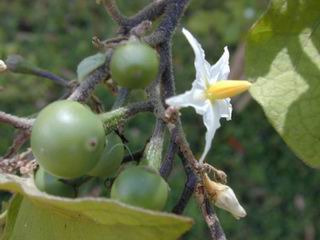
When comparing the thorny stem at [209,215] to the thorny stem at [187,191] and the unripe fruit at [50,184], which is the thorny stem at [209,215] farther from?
the unripe fruit at [50,184]

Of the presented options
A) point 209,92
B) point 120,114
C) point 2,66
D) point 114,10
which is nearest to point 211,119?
point 209,92

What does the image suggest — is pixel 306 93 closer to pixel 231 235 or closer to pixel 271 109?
pixel 271 109

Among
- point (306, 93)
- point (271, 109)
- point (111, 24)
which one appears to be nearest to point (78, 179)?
point (271, 109)

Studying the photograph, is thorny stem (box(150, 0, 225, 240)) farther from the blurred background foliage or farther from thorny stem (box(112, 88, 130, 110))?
the blurred background foliage

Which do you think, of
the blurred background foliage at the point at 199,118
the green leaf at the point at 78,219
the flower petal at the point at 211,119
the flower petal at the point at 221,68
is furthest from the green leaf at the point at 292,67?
the blurred background foliage at the point at 199,118

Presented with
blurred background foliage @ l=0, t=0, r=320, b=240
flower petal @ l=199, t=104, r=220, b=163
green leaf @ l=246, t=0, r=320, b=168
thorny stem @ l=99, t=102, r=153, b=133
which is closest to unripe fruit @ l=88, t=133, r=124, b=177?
thorny stem @ l=99, t=102, r=153, b=133

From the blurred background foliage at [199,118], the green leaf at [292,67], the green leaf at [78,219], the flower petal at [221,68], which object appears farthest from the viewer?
the blurred background foliage at [199,118]

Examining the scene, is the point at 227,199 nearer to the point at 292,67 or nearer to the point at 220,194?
the point at 220,194
